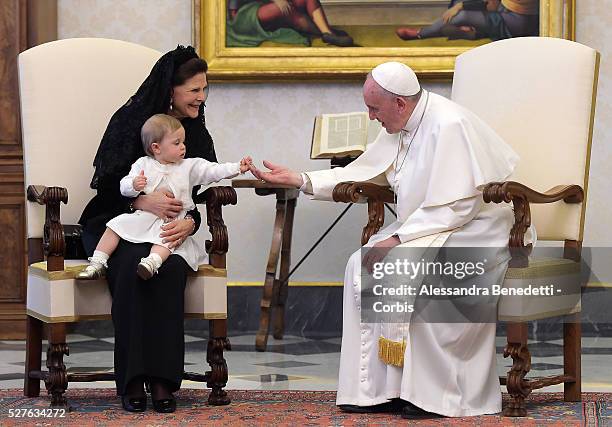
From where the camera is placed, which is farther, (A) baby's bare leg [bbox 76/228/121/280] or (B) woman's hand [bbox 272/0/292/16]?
(B) woman's hand [bbox 272/0/292/16]

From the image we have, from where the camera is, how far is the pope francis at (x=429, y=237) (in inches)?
173

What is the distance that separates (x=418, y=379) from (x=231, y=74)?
3.40m

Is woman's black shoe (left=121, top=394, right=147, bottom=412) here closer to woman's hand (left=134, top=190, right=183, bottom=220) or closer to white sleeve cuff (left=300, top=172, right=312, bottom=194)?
woman's hand (left=134, top=190, right=183, bottom=220)

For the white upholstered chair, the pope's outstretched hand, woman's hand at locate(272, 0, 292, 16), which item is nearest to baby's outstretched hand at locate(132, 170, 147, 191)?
the pope's outstretched hand

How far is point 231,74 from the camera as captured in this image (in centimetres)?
729

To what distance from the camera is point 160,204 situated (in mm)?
4746

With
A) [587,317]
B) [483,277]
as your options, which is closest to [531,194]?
[483,277]

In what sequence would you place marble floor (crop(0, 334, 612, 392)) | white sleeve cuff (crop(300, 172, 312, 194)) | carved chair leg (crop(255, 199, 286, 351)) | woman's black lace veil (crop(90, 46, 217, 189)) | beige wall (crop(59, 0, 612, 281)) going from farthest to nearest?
1. beige wall (crop(59, 0, 612, 281))
2. carved chair leg (crop(255, 199, 286, 351))
3. marble floor (crop(0, 334, 612, 392))
4. white sleeve cuff (crop(300, 172, 312, 194))
5. woman's black lace veil (crop(90, 46, 217, 189))

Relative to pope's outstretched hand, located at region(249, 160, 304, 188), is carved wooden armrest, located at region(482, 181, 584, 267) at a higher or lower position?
lower

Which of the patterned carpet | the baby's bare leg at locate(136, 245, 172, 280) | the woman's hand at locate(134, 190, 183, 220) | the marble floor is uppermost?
the woman's hand at locate(134, 190, 183, 220)

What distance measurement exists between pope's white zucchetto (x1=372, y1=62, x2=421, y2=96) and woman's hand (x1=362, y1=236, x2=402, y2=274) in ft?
2.00

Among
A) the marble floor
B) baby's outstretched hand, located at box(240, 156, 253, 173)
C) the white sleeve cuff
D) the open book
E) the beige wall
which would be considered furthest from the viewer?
the beige wall

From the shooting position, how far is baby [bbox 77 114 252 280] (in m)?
4.67

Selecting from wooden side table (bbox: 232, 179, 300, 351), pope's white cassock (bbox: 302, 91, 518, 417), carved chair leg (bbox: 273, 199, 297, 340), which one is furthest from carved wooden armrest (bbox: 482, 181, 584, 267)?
carved chair leg (bbox: 273, 199, 297, 340)
